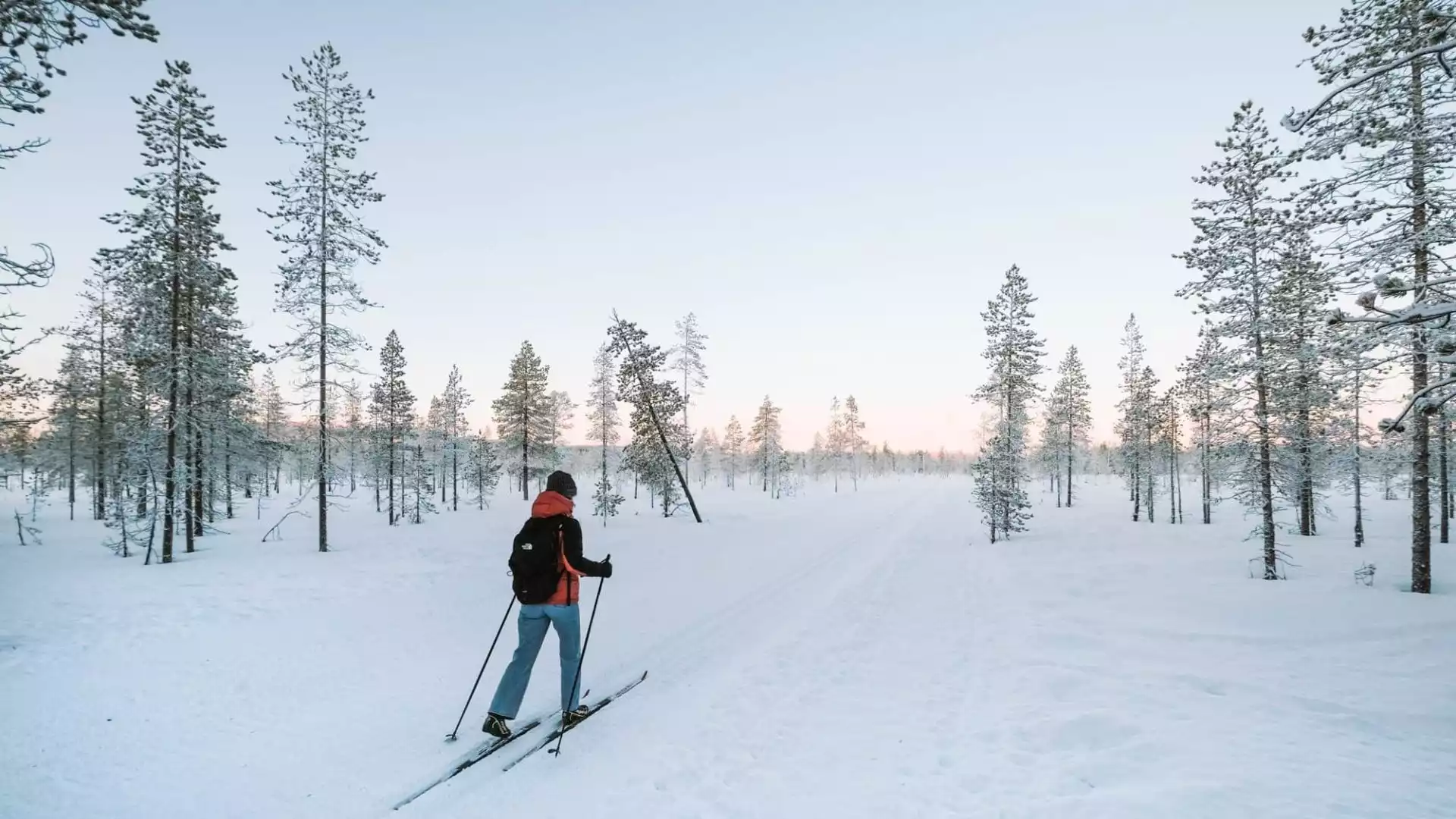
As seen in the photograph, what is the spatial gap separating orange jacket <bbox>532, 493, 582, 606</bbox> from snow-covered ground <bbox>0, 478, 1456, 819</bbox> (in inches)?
57.2

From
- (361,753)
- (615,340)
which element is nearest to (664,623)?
(361,753)

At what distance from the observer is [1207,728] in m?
5.91

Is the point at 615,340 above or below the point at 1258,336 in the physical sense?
above

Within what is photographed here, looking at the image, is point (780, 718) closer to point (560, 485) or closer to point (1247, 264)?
point (560, 485)

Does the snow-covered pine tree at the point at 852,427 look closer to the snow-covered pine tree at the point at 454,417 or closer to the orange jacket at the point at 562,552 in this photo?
the snow-covered pine tree at the point at 454,417

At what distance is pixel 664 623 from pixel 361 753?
5.47 m

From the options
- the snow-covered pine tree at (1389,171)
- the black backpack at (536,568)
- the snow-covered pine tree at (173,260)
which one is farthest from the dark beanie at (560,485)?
the snow-covered pine tree at (173,260)

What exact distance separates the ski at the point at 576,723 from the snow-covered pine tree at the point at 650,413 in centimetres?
2266

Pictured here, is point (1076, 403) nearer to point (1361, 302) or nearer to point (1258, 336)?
point (1258, 336)

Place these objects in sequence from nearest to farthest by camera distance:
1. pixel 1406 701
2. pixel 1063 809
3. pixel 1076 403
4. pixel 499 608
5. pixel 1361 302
→ pixel 1063 809 → pixel 1361 302 → pixel 1406 701 → pixel 499 608 → pixel 1076 403

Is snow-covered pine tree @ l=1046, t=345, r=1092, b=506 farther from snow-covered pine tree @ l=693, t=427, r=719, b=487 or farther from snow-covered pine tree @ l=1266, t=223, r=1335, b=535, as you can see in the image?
snow-covered pine tree @ l=693, t=427, r=719, b=487

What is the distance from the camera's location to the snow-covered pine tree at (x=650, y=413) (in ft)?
101

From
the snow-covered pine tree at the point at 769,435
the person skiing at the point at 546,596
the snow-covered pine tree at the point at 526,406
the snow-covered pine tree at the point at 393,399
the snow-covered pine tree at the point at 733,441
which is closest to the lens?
the person skiing at the point at 546,596

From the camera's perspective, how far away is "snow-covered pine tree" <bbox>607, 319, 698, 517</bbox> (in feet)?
101
